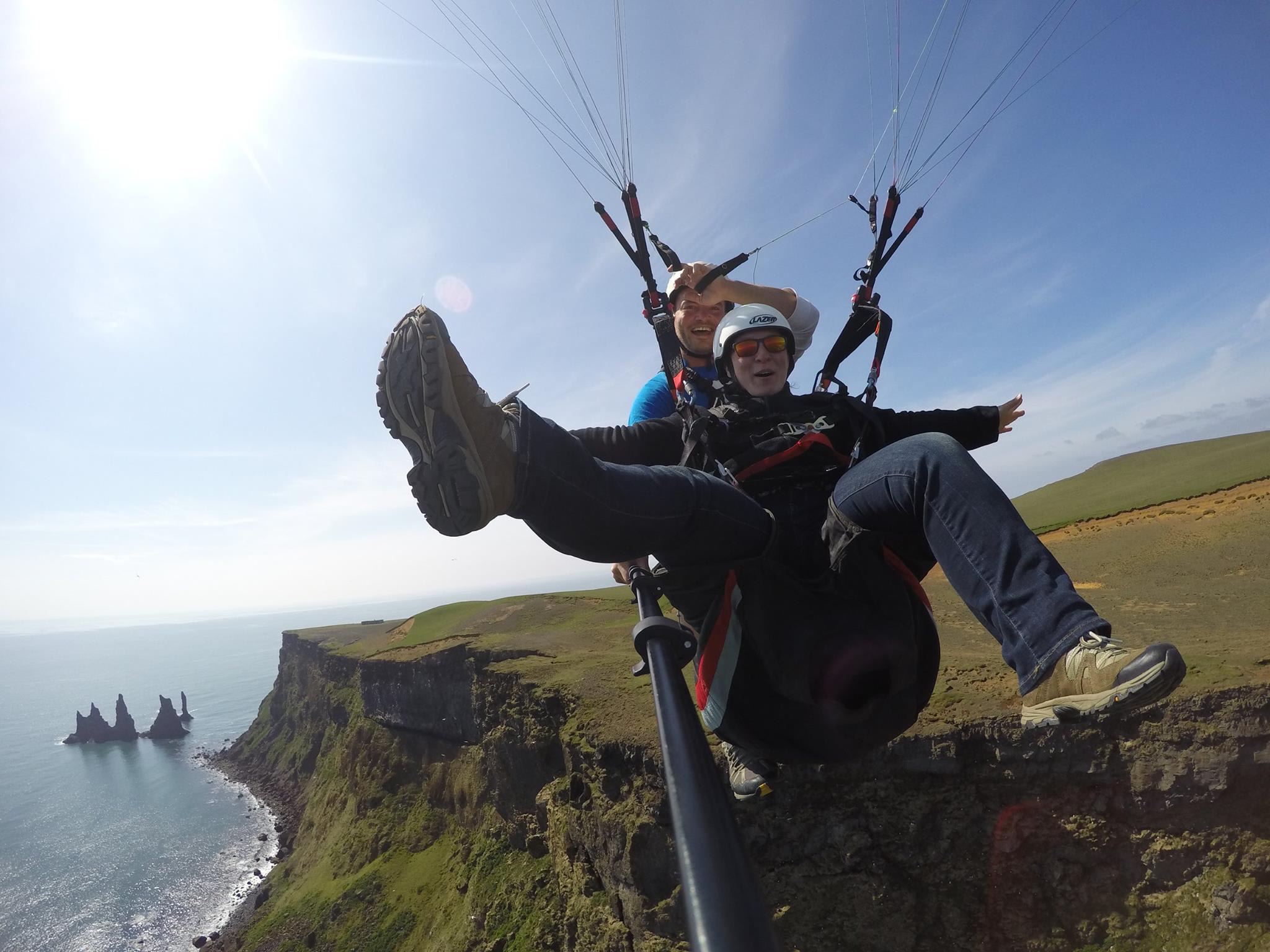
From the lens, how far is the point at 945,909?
12.2m

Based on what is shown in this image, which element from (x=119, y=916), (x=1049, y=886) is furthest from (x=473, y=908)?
(x=119, y=916)

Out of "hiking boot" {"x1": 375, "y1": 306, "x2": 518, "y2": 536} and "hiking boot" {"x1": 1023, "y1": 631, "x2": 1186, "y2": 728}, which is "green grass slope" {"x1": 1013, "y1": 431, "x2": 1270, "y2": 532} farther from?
"hiking boot" {"x1": 375, "y1": 306, "x2": 518, "y2": 536}

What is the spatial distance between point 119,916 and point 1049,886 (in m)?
76.9

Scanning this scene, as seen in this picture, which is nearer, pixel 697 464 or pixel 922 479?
pixel 922 479

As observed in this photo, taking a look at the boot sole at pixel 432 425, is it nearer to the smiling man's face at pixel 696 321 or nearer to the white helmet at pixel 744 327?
the white helmet at pixel 744 327

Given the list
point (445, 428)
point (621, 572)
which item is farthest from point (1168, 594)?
point (445, 428)

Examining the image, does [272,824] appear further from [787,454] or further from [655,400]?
[787,454]

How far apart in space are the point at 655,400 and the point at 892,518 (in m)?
2.74

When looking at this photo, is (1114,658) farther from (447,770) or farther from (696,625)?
(447,770)

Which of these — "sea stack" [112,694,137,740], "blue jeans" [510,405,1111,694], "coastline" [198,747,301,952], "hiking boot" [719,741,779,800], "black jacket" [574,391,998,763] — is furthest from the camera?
"sea stack" [112,694,137,740]

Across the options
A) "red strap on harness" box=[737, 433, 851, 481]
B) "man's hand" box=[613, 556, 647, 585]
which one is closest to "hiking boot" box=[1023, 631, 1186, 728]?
"red strap on harness" box=[737, 433, 851, 481]

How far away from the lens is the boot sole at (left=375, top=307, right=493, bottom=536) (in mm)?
2227

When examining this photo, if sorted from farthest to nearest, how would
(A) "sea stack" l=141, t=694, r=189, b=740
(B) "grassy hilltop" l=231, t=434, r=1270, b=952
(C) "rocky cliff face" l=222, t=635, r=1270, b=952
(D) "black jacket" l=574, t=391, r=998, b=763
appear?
(A) "sea stack" l=141, t=694, r=189, b=740 < (B) "grassy hilltop" l=231, t=434, r=1270, b=952 < (C) "rocky cliff face" l=222, t=635, r=1270, b=952 < (D) "black jacket" l=574, t=391, r=998, b=763

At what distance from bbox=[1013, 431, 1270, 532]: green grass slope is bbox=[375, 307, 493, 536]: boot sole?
3466 cm
